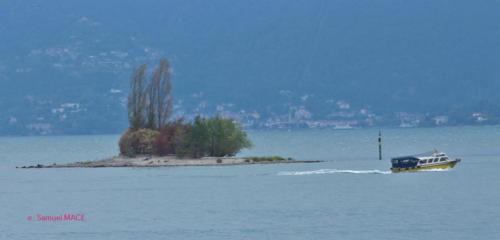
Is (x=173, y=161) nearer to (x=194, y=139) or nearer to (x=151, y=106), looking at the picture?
(x=194, y=139)

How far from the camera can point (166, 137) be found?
142125 mm

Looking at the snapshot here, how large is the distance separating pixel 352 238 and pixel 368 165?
220 ft

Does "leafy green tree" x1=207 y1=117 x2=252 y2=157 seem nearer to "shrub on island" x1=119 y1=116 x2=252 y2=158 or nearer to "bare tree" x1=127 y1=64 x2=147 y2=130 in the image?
"shrub on island" x1=119 y1=116 x2=252 y2=158

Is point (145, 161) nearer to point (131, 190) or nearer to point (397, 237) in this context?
point (131, 190)

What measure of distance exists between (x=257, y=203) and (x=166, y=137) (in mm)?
57409

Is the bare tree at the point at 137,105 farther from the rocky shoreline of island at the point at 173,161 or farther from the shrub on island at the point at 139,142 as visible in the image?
the rocky shoreline of island at the point at 173,161

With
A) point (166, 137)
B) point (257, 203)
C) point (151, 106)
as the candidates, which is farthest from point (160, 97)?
point (257, 203)

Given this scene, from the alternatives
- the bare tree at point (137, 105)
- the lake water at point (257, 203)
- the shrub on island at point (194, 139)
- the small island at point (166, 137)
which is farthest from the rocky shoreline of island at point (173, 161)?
the bare tree at point (137, 105)

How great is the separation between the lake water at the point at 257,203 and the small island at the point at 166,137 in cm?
728

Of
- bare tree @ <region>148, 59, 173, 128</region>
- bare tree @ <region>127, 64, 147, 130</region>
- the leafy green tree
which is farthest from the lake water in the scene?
bare tree @ <region>148, 59, 173, 128</region>

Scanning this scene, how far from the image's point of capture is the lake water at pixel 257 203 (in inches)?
2719

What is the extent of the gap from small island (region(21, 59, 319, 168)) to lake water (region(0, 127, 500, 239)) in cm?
728

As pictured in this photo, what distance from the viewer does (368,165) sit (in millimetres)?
131875

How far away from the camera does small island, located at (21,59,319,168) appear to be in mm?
138125
